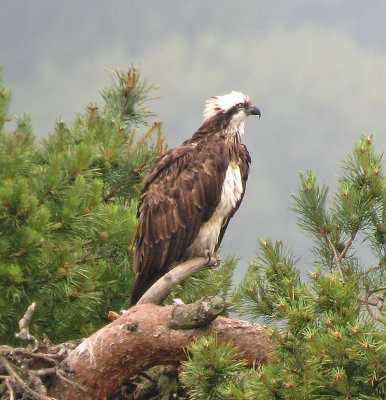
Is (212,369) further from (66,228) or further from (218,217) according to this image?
(66,228)

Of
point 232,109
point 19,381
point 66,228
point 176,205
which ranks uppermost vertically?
point 232,109

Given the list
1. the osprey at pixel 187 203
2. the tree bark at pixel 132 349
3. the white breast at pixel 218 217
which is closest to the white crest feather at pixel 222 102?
the osprey at pixel 187 203

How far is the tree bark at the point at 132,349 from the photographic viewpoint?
5.60m

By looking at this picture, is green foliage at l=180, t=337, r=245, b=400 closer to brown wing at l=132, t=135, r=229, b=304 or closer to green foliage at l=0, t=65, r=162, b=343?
brown wing at l=132, t=135, r=229, b=304

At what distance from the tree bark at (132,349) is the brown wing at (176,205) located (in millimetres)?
1129

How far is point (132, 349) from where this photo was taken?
18.5 ft

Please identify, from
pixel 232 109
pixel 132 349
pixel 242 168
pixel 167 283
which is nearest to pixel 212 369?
pixel 132 349

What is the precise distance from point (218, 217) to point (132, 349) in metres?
1.76

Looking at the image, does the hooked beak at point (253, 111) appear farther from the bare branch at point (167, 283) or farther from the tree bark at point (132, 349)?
the tree bark at point (132, 349)

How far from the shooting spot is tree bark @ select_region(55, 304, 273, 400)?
5602mm

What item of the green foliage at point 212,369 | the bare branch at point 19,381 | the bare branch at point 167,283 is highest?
the bare branch at point 167,283

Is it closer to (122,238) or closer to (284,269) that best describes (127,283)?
(122,238)

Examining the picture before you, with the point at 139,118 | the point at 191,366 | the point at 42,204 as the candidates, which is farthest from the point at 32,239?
the point at 139,118

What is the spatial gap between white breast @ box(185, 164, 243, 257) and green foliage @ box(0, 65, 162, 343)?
0.95m
